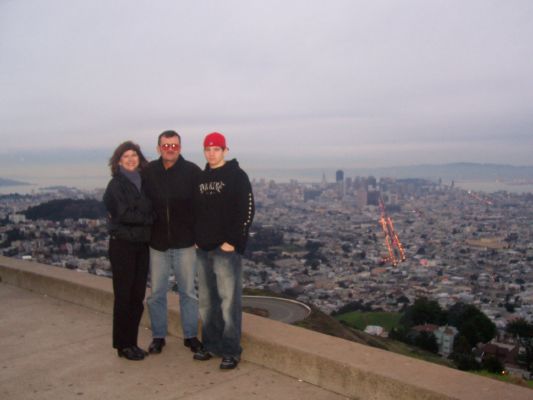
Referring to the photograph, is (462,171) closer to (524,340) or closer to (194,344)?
(524,340)

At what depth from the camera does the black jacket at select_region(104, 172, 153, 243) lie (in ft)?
12.8

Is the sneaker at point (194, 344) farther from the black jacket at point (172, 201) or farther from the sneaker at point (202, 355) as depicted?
the black jacket at point (172, 201)

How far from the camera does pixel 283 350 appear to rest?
145 inches

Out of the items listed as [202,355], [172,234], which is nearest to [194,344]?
[202,355]

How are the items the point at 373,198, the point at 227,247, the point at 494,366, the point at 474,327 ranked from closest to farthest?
the point at 227,247
the point at 494,366
the point at 474,327
the point at 373,198

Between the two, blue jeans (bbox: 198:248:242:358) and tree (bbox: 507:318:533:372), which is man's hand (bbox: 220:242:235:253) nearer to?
blue jeans (bbox: 198:248:242:358)

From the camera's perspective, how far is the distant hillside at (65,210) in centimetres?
2759

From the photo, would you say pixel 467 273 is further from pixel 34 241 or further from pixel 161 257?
pixel 161 257

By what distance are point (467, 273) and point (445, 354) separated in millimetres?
22479

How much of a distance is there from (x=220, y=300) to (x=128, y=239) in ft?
2.64

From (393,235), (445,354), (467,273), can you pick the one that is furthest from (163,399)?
(393,235)

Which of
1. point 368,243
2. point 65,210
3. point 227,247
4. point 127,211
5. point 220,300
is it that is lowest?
point 368,243

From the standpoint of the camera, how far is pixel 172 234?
4.02 metres

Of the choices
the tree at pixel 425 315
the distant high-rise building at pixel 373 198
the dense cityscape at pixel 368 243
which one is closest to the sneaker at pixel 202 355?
the dense cityscape at pixel 368 243
